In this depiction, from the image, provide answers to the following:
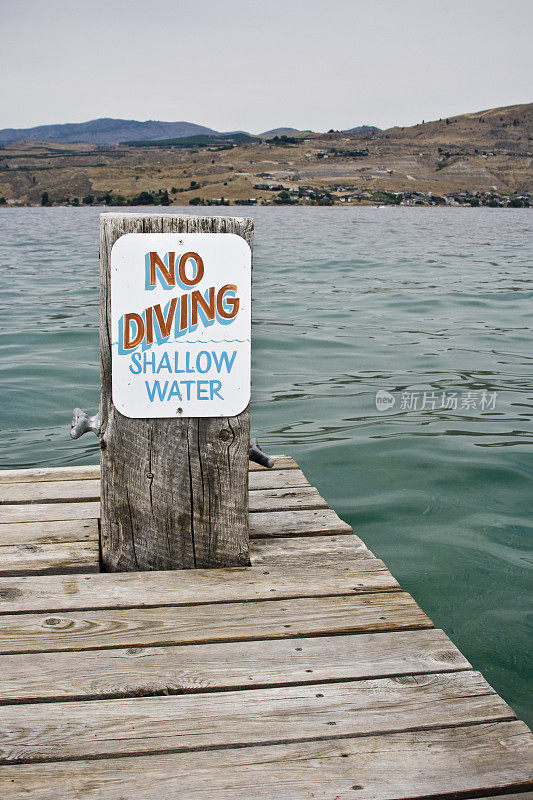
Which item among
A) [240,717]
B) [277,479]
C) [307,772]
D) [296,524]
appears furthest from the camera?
[277,479]

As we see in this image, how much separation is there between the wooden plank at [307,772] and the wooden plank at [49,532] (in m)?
1.35

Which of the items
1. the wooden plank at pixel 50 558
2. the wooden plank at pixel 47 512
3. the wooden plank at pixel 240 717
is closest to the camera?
the wooden plank at pixel 240 717

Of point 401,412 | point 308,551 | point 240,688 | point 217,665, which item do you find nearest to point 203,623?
point 217,665

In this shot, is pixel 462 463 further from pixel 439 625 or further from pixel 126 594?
pixel 126 594

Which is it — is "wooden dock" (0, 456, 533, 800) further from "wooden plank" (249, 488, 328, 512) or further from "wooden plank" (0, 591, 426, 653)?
"wooden plank" (249, 488, 328, 512)

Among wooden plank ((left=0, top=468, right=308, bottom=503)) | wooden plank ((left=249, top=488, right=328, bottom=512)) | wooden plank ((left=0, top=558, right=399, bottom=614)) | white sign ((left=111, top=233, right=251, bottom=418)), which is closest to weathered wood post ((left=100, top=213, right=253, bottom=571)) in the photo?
white sign ((left=111, top=233, right=251, bottom=418))

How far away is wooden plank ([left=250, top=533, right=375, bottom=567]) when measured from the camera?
287cm

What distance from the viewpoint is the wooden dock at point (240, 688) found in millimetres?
1731

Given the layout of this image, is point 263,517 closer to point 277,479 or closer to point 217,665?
point 277,479

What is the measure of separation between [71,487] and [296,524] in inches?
46.8

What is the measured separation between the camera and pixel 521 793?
67.0 inches

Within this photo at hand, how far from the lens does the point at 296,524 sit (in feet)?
10.6

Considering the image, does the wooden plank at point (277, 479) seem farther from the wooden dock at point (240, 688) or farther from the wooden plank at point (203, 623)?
the wooden plank at point (203, 623)

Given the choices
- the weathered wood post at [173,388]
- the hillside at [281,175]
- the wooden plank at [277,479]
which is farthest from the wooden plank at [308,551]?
the hillside at [281,175]
